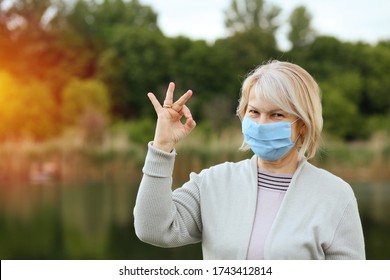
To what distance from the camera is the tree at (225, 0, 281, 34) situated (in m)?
15.2

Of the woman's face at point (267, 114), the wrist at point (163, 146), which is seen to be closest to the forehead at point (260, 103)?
the woman's face at point (267, 114)

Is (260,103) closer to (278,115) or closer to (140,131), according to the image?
(278,115)

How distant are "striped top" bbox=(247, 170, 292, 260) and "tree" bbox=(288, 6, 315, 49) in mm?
13506

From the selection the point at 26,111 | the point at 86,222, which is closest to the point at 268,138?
the point at 86,222

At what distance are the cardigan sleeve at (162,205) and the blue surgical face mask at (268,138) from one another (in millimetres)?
206

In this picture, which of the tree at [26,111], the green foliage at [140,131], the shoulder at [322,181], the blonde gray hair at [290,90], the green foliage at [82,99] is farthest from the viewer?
the green foliage at [82,99]

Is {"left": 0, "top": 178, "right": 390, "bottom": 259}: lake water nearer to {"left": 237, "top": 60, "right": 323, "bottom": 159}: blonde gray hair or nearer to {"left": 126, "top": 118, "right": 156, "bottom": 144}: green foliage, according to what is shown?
{"left": 126, "top": 118, "right": 156, "bottom": 144}: green foliage

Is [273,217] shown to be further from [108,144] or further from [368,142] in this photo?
[368,142]

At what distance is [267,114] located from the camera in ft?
5.82

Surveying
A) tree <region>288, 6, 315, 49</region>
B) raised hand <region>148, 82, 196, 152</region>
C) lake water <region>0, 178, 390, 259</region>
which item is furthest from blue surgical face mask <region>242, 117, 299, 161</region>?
tree <region>288, 6, 315, 49</region>

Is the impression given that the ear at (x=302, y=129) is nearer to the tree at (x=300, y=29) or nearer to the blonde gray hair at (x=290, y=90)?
the blonde gray hair at (x=290, y=90)

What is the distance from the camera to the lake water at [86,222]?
21.5 feet

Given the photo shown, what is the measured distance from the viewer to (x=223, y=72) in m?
15.1
